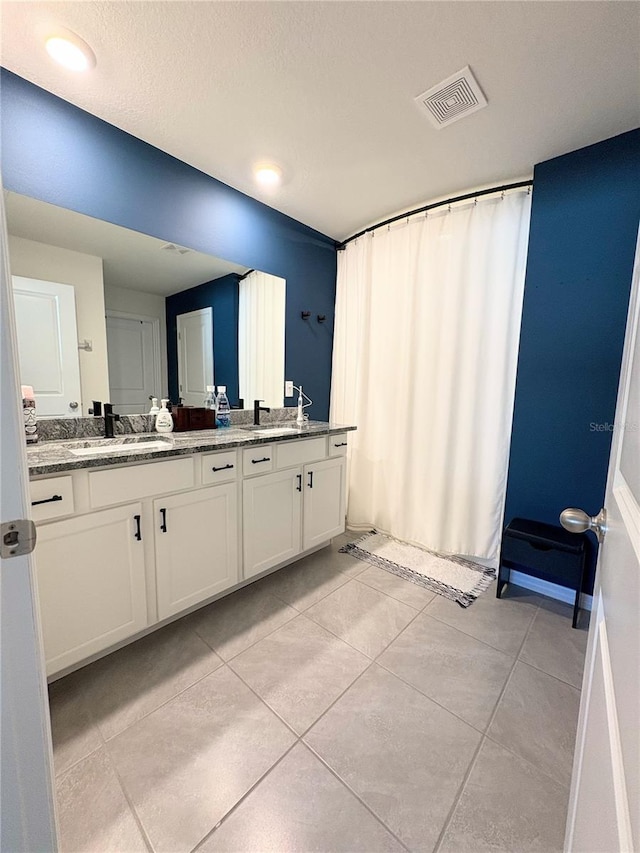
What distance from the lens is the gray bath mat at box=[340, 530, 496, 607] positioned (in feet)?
6.80

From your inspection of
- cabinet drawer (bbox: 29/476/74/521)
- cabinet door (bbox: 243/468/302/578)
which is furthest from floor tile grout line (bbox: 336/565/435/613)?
cabinet drawer (bbox: 29/476/74/521)

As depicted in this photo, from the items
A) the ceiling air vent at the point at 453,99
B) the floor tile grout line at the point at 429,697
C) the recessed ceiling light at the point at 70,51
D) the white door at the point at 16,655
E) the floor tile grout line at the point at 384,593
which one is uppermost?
the ceiling air vent at the point at 453,99

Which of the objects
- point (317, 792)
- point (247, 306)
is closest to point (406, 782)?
point (317, 792)

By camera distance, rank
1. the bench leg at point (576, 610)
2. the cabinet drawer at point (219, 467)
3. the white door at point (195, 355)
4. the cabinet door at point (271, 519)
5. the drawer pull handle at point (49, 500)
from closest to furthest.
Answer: the drawer pull handle at point (49, 500) < the cabinet drawer at point (219, 467) < the bench leg at point (576, 610) < the cabinet door at point (271, 519) < the white door at point (195, 355)

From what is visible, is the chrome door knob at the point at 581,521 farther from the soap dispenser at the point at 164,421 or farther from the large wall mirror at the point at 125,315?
the large wall mirror at the point at 125,315

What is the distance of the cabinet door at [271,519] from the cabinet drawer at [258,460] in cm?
4

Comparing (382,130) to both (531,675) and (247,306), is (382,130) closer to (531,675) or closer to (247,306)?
(247,306)

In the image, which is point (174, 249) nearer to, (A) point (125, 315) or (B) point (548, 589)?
(A) point (125, 315)

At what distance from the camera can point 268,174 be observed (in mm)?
2035

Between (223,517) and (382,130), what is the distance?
2106mm

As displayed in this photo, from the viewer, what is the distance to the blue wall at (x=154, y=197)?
1.46m

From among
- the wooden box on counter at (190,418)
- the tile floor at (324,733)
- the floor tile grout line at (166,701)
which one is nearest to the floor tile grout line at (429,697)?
the tile floor at (324,733)

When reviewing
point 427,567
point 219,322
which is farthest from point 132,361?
point 427,567

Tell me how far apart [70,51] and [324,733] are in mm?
2716
